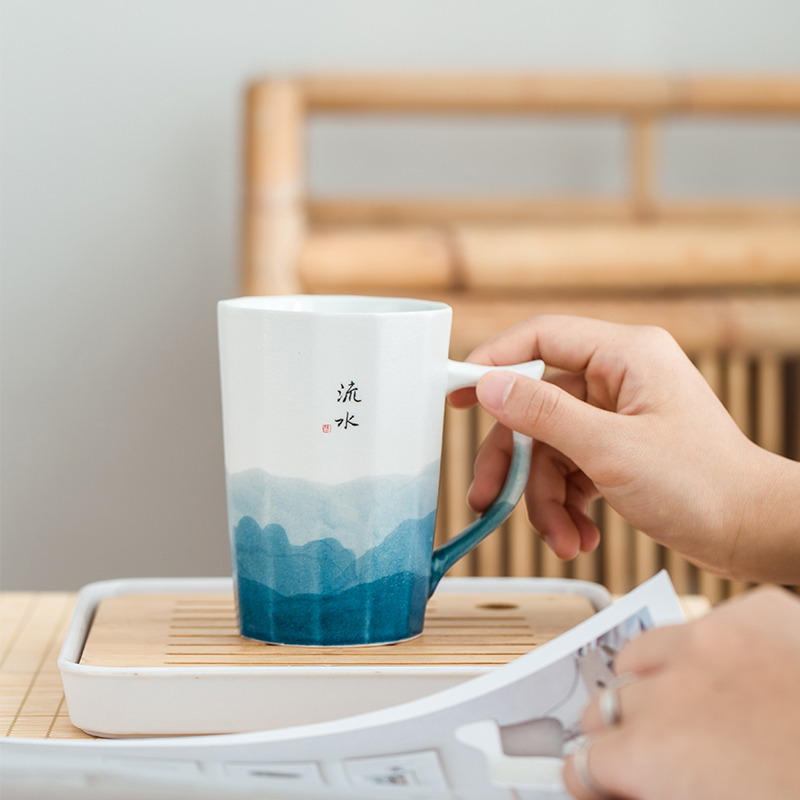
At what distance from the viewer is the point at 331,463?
1.19ft

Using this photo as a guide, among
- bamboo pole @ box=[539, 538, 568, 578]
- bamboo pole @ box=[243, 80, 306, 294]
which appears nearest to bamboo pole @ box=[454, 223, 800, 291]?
bamboo pole @ box=[243, 80, 306, 294]

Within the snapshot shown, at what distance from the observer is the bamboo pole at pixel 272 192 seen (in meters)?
0.81

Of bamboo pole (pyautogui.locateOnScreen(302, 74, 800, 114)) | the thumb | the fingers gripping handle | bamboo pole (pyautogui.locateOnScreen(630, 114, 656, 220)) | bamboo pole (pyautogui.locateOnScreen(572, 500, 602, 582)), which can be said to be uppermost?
bamboo pole (pyautogui.locateOnScreen(302, 74, 800, 114))

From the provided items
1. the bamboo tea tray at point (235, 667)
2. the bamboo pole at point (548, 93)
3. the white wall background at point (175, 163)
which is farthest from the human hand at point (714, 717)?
the white wall background at point (175, 163)

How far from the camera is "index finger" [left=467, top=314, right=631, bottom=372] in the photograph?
0.46 metres

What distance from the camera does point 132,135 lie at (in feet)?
3.76

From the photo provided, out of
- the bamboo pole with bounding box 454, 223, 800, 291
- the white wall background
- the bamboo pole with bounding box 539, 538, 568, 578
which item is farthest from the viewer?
the white wall background

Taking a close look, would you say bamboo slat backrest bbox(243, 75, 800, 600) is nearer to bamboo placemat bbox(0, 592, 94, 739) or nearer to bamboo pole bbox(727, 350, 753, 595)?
bamboo pole bbox(727, 350, 753, 595)

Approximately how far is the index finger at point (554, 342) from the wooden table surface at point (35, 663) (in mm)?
129

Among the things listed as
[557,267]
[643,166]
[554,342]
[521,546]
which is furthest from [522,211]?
[554,342]

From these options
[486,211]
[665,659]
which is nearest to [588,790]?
[665,659]

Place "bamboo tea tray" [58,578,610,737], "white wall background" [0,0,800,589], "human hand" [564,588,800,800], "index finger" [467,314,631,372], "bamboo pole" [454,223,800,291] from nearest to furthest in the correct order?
"human hand" [564,588,800,800]
"bamboo tea tray" [58,578,610,737]
"index finger" [467,314,631,372]
"bamboo pole" [454,223,800,291]
"white wall background" [0,0,800,589]

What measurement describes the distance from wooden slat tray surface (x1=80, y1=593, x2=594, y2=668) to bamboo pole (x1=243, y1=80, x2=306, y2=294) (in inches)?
16.0

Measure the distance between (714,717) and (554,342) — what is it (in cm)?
26
